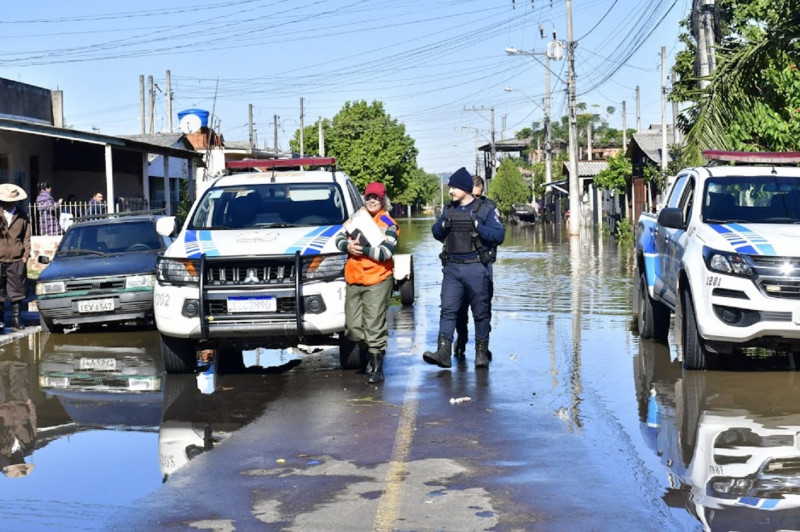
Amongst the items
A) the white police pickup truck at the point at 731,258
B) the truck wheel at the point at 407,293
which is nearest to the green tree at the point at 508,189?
the truck wheel at the point at 407,293

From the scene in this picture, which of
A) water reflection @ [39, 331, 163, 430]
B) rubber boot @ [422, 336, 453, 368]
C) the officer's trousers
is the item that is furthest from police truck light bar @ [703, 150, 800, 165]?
water reflection @ [39, 331, 163, 430]

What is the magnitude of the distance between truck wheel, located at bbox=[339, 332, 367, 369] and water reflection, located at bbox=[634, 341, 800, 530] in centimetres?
258

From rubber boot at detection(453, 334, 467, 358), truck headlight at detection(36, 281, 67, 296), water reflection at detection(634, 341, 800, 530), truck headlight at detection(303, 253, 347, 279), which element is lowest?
water reflection at detection(634, 341, 800, 530)

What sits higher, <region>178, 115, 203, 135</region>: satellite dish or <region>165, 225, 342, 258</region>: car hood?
<region>178, 115, 203, 135</region>: satellite dish

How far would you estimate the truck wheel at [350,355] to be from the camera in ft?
36.4

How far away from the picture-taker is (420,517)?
599cm

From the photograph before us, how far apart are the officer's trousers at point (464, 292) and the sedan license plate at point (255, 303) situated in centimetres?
160

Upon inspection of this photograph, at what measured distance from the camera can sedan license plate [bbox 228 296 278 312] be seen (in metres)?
10.5

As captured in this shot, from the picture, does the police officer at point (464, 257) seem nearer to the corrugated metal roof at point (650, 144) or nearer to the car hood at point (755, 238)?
the car hood at point (755, 238)

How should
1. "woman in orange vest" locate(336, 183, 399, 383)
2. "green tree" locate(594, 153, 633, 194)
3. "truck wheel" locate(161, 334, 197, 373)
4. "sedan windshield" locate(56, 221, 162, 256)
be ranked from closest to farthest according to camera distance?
"woman in orange vest" locate(336, 183, 399, 383) → "truck wheel" locate(161, 334, 197, 373) → "sedan windshield" locate(56, 221, 162, 256) → "green tree" locate(594, 153, 633, 194)

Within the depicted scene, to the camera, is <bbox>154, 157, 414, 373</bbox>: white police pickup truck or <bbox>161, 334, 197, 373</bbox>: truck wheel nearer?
<bbox>154, 157, 414, 373</bbox>: white police pickup truck

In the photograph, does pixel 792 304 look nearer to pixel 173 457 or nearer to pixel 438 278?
pixel 173 457

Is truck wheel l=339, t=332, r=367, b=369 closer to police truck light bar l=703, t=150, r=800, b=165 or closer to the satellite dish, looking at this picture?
police truck light bar l=703, t=150, r=800, b=165

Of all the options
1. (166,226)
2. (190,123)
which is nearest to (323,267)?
(166,226)
